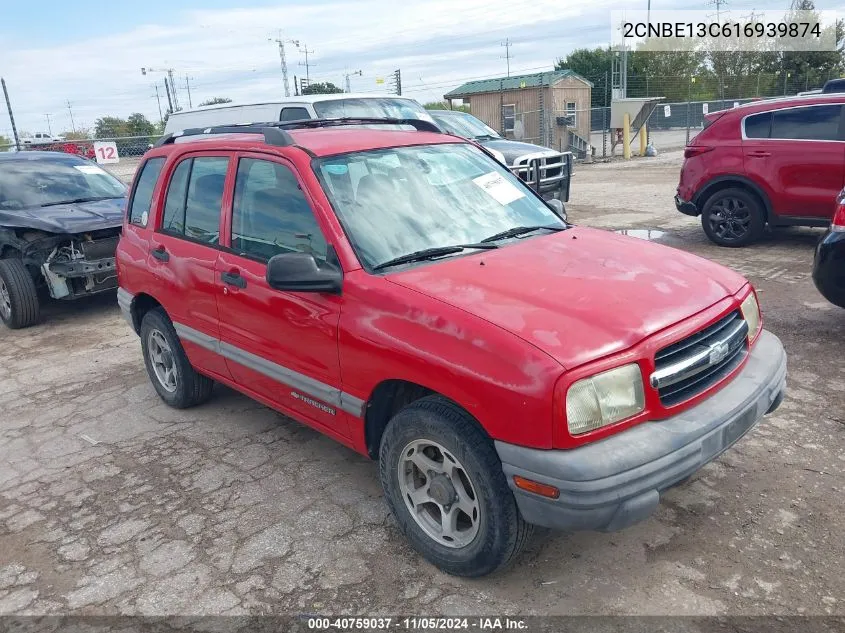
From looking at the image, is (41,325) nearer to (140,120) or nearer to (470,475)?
(470,475)

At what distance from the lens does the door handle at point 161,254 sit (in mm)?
4340

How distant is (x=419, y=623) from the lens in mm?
2652

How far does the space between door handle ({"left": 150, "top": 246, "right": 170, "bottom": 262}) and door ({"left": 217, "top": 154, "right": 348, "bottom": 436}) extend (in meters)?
0.70

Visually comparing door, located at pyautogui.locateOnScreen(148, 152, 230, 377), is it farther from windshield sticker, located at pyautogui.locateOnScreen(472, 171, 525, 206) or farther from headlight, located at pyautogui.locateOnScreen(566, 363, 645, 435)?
headlight, located at pyautogui.locateOnScreen(566, 363, 645, 435)

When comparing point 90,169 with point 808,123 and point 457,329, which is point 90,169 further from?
point 808,123

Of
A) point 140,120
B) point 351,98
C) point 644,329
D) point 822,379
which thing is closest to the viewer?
point 644,329

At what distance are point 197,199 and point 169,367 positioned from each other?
1.35 metres

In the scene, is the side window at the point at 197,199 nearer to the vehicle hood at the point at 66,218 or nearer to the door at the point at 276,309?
the door at the point at 276,309

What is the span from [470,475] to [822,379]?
10.4 ft

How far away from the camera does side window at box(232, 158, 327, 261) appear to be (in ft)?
10.9

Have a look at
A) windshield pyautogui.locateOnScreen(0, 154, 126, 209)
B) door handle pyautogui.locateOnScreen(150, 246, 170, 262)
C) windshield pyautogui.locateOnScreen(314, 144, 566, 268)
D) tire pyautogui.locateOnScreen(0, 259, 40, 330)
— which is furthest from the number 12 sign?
windshield pyautogui.locateOnScreen(314, 144, 566, 268)

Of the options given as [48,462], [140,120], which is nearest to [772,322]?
[48,462]

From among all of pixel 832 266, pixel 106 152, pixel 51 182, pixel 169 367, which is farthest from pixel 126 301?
pixel 106 152

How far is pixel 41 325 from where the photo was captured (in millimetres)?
7477
